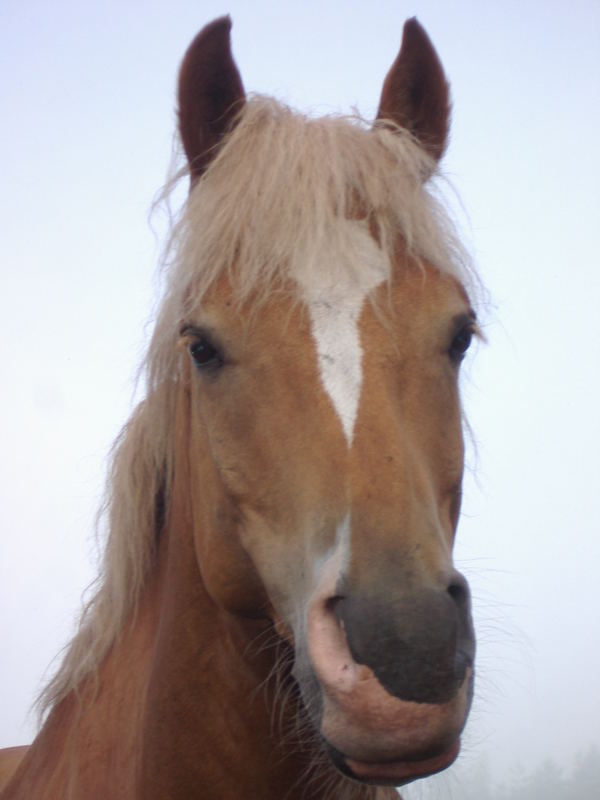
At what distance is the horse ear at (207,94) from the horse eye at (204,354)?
2.63 ft

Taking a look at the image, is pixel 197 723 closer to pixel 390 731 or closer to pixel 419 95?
pixel 390 731

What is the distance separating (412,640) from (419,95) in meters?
2.17

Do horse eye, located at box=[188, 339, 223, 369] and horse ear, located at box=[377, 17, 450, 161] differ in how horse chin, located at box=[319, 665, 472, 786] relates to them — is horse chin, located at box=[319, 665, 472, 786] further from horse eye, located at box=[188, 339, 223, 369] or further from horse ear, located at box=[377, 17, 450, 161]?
horse ear, located at box=[377, 17, 450, 161]

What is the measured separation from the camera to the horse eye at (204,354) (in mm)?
2432

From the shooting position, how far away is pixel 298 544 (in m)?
2.15

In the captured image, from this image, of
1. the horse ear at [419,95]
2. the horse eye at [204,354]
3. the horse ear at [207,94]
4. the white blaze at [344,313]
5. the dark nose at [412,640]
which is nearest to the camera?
the dark nose at [412,640]

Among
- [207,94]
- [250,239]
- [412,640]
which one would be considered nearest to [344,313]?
[250,239]

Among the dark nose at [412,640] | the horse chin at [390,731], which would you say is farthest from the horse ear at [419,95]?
the horse chin at [390,731]

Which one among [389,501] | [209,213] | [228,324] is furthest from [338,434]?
[209,213]

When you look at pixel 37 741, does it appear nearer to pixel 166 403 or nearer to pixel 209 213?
pixel 166 403

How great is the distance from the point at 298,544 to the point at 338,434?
334 mm

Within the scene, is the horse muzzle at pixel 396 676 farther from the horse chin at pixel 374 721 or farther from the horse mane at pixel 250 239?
the horse mane at pixel 250 239

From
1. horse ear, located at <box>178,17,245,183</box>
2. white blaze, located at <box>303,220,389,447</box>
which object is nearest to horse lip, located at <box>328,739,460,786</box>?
white blaze, located at <box>303,220,389,447</box>

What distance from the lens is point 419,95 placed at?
10.0 feet
